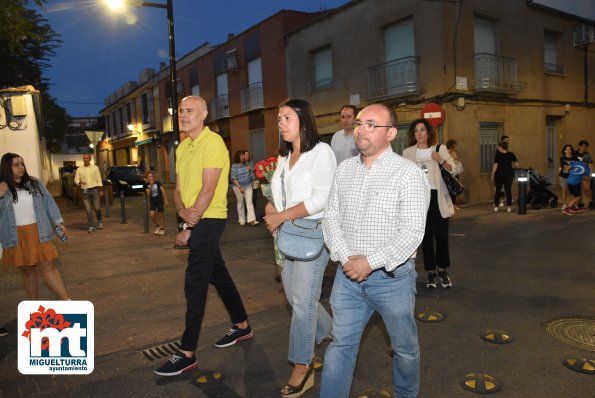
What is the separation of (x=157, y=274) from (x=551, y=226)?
7550 mm

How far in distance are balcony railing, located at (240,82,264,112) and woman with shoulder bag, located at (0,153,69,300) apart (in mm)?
17386

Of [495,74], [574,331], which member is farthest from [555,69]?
[574,331]

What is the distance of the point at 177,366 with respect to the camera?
332 centimetres

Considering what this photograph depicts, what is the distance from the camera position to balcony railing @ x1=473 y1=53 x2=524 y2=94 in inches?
551

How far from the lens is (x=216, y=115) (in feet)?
82.3

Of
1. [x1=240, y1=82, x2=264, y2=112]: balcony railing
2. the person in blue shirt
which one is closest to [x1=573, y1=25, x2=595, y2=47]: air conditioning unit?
the person in blue shirt

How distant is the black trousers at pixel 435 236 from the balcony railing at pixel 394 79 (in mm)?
10202

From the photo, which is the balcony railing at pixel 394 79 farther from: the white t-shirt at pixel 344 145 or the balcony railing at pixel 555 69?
the white t-shirt at pixel 344 145

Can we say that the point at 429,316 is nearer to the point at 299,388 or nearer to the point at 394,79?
the point at 299,388

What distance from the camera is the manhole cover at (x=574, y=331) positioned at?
3593mm

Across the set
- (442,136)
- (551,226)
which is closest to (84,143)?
(442,136)

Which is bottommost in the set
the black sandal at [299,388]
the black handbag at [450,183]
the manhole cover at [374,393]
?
the manhole cover at [374,393]

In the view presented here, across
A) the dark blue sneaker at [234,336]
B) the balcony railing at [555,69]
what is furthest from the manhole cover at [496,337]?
the balcony railing at [555,69]

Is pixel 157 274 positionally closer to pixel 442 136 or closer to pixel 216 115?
pixel 442 136
